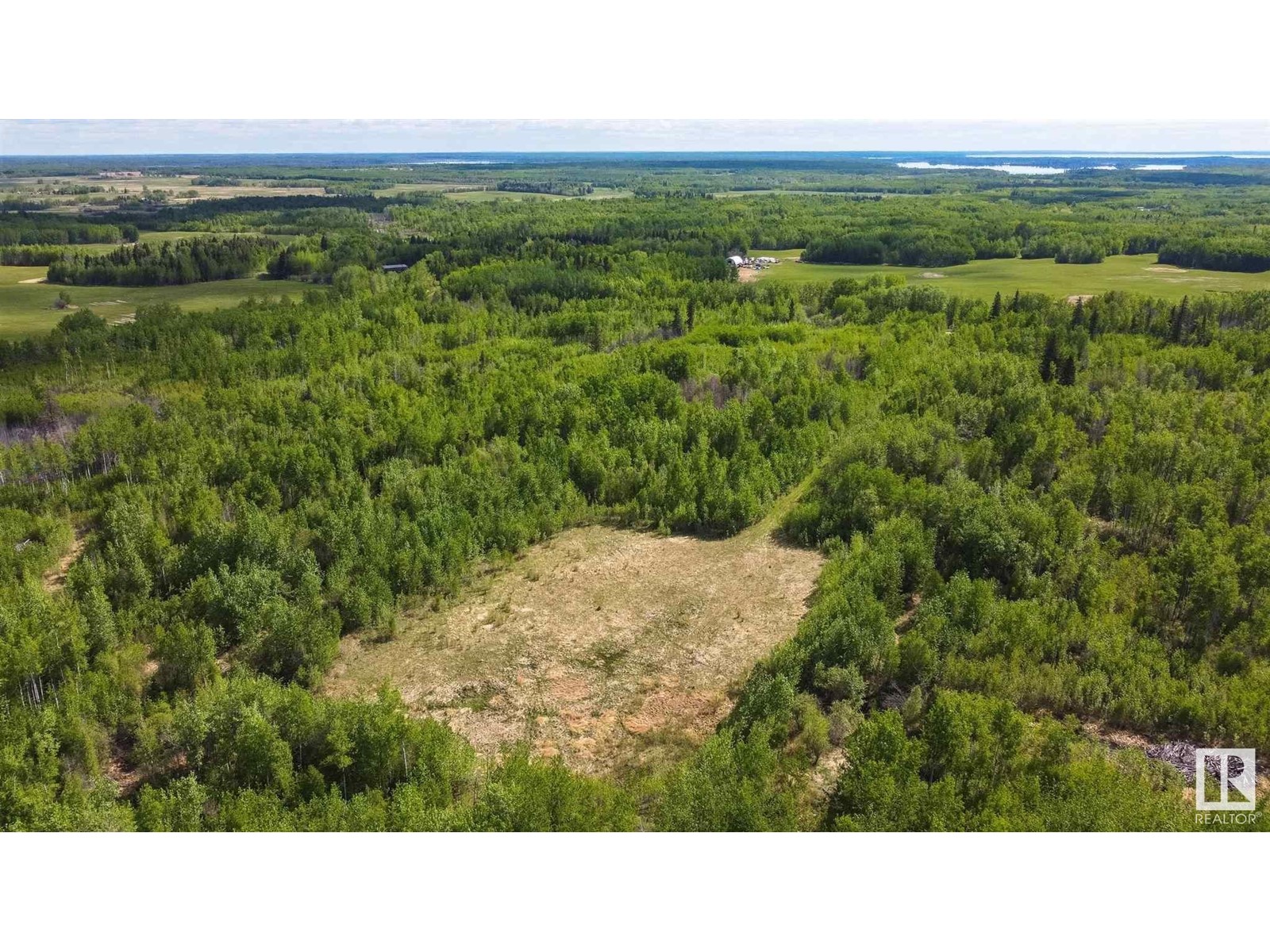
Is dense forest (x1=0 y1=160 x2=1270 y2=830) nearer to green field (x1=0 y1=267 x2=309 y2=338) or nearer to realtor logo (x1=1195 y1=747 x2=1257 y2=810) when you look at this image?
realtor logo (x1=1195 y1=747 x2=1257 y2=810)

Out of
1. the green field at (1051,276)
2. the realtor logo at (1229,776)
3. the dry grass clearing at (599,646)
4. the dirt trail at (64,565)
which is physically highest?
the green field at (1051,276)

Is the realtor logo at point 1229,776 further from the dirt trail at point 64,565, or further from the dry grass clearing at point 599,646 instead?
the dirt trail at point 64,565

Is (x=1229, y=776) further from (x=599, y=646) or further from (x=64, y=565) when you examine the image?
(x=64, y=565)

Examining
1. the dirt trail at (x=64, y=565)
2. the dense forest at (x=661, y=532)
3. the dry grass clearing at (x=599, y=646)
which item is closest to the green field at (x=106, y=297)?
the dense forest at (x=661, y=532)

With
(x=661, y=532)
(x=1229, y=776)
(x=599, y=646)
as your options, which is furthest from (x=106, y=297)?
(x=1229, y=776)

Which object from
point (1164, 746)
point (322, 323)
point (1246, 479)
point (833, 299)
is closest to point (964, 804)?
point (1164, 746)
